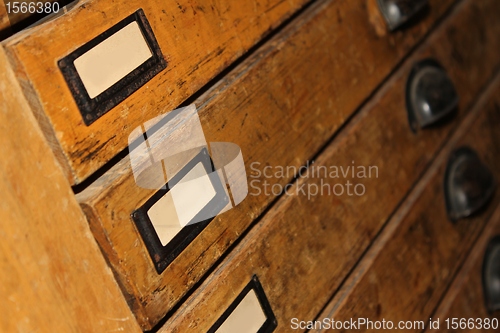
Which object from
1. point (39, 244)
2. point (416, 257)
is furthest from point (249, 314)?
Answer: point (416, 257)

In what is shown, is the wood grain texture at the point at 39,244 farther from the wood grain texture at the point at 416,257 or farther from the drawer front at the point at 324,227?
the wood grain texture at the point at 416,257

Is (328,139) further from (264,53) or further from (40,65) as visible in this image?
(40,65)

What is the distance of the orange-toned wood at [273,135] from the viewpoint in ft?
1.91

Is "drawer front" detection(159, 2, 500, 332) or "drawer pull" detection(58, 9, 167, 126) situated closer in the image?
"drawer pull" detection(58, 9, 167, 126)

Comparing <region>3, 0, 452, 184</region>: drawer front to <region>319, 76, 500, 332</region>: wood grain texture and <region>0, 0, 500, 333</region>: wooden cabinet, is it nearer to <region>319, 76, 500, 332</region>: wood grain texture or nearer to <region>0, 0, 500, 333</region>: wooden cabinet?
<region>0, 0, 500, 333</region>: wooden cabinet

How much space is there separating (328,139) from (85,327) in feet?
1.59

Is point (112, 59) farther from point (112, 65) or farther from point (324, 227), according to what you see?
point (324, 227)

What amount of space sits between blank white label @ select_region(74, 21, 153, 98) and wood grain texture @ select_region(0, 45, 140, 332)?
7cm

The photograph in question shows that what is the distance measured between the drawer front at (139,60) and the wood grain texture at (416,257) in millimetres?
294

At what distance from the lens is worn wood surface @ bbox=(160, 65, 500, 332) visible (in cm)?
71

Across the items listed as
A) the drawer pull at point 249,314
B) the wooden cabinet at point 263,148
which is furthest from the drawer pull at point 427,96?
the drawer pull at point 249,314

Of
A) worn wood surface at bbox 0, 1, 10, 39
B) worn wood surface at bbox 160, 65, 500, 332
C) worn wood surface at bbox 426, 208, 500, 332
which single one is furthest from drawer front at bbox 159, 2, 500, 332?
worn wood surface at bbox 0, 1, 10, 39

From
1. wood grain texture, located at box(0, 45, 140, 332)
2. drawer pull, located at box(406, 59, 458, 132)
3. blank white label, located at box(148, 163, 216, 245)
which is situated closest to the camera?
wood grain texture, located at box(0, 45, 140, 332)

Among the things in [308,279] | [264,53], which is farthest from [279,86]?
[308,279]
